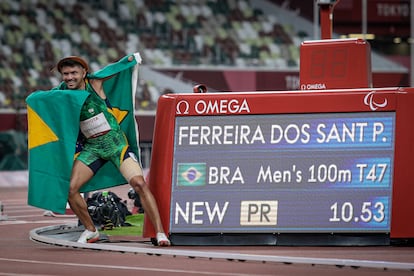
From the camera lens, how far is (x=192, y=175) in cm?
1046

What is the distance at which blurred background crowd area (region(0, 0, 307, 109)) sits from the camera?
34.7 metres

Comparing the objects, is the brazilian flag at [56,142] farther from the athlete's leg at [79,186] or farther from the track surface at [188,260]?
the track surface at [188,260]

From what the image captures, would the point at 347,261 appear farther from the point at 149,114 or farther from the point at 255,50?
the point at 255,50

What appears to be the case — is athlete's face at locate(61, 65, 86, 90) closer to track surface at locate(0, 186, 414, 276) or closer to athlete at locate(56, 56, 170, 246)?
athlete at locate(56, 56, 170, 246)

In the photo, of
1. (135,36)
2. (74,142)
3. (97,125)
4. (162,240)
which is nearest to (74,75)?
(97,125)

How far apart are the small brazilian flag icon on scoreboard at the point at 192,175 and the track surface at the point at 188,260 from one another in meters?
0.59

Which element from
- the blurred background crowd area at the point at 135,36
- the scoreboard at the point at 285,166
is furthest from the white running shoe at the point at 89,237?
the blurred background crowd area at the point at 135,36

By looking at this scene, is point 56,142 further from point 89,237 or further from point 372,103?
point 372,103

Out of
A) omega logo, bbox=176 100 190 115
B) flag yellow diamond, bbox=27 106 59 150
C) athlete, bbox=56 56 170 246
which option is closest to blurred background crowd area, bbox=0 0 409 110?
flag yellow diamond, bbox=27 106 59 150

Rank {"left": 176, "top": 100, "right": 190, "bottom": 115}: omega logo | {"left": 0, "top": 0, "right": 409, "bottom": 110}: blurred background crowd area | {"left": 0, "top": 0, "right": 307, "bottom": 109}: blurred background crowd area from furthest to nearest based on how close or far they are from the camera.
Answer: {"left": 0, "top": 0, "right": 409, "bottom": 110}: blurred background crowd area → {"left": 0, "top": 0, "right": 307, "bottom": 109}: blurred background crowd area → {"left": 176, "top": 100, "right": 190, "bottom": 115}: omega logo

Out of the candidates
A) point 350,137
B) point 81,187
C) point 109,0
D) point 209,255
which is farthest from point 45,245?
point 109,0

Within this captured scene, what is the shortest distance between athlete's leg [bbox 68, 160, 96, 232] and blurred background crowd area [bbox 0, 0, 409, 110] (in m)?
22.1

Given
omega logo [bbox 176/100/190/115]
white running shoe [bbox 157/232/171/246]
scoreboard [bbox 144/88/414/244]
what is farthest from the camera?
omega logo [bbox 176/100/190/115]

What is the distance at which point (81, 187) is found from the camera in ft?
35.3
